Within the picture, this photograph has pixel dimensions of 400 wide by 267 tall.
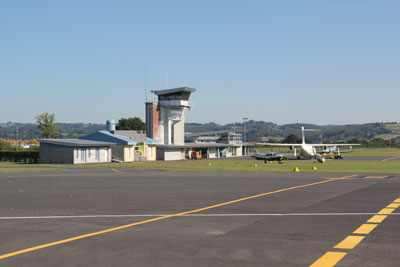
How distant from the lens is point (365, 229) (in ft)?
42.5

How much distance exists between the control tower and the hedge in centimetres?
2791

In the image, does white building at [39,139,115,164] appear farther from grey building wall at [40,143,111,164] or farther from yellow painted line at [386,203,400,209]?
yellow painted line at [386,203,400,209]

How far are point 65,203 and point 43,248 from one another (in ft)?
31.7

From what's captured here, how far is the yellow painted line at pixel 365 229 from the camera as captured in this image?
12.5 meters

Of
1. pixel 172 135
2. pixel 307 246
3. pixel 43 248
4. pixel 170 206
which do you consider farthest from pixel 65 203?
pixel 172 135

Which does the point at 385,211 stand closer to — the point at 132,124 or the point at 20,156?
the point at 20,156

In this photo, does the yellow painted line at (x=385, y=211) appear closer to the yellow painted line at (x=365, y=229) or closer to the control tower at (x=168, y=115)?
the yellow painted line at (x=365, y=229)

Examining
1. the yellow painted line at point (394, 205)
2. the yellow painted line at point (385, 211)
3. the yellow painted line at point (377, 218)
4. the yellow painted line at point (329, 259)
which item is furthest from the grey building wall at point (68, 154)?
the yellow painted line at point (329, 259)

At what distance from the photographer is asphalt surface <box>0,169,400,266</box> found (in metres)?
9.66

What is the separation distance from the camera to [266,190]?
2564 cm

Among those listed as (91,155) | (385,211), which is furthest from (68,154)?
(385,211)

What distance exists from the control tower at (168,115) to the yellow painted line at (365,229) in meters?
95.2

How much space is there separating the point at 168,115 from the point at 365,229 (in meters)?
99.7

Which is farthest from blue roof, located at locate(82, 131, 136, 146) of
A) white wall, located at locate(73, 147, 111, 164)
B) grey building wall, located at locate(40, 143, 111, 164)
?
grey building wall, located at locate(40, 143, 111, 164)
